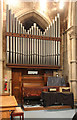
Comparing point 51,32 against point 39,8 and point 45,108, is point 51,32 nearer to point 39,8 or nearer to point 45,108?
point 39,8

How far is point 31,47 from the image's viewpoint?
740cm

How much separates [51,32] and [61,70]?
217cm

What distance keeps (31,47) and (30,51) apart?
9.0 inches

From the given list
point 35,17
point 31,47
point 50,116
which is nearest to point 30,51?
point 31,47

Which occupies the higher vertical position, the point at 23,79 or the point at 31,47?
the point at 31,47

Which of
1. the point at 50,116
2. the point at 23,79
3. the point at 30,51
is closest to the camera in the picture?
the point at 50,116

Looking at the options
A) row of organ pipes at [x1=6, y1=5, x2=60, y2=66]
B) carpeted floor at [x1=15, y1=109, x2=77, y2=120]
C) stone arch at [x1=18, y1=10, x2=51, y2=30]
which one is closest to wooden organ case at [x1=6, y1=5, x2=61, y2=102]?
row of organ pipes at [x1=6, y1=5, x2=60, y2=66]

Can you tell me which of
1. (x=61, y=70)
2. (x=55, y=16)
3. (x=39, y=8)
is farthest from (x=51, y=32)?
(x=61, y=70)

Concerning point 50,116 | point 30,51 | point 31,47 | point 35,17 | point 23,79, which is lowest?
point 50,116

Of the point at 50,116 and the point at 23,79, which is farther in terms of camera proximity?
the point at 23,79

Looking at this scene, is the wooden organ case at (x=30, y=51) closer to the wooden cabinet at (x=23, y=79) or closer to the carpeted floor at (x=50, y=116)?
the wooden cabinet at (x=23, y=79)

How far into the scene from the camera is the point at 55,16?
820 cm

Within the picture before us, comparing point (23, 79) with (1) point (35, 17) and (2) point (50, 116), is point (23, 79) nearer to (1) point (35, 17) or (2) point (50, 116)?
(2) point (50, 116)

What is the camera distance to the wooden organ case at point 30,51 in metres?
7.10
